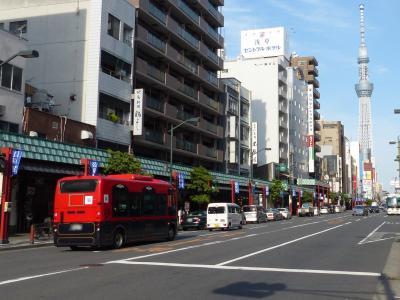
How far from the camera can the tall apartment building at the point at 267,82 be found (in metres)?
94.6

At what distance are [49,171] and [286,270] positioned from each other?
61.0 ft

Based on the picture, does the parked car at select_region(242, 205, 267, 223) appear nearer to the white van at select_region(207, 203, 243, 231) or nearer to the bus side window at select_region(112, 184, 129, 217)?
the white van at select_region(207, 203, 243, 231)

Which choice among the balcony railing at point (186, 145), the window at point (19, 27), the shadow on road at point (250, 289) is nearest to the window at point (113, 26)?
the window at point (19, 27)

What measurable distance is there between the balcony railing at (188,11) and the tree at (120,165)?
1001 inches

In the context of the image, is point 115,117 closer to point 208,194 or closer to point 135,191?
point 208,194

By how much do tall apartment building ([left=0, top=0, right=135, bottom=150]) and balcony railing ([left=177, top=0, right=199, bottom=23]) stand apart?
11.1 m

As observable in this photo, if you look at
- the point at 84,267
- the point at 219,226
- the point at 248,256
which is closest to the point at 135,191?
the point at 248,256

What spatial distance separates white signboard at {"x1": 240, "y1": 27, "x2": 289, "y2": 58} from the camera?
342 feet

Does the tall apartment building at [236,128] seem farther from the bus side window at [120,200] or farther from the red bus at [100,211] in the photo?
the bus side window at [120,200]

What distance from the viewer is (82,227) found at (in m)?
20.5

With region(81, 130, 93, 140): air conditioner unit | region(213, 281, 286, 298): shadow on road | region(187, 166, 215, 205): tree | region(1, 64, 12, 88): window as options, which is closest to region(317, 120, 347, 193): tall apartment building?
region(187, 166, 215, 205): tree

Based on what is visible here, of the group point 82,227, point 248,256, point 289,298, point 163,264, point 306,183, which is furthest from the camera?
point 306,183

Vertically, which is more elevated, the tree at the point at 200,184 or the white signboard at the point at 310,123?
the white signboard at the point at 310,123

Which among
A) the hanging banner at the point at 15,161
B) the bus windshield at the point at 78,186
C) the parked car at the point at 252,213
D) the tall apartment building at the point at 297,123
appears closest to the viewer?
the bus windshield at the point at 78,186
